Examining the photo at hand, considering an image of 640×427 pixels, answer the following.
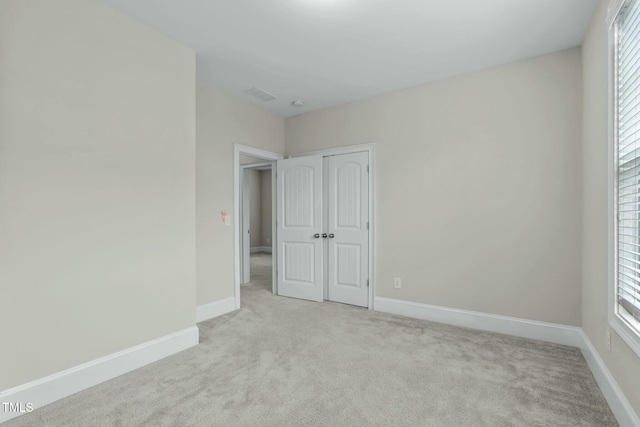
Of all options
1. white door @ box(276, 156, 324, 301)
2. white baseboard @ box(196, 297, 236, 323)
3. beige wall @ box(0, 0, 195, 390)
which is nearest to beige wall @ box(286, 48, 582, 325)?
white door @ box(276, 156, 324, 301)

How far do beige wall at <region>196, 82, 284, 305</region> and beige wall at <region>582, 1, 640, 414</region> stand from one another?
350 cm

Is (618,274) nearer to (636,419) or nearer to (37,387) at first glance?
(636,419)

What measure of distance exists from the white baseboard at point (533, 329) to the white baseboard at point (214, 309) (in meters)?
1.81

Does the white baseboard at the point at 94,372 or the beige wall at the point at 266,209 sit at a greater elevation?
the beige wall at the point at 266,209

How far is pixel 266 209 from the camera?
9.88 meters

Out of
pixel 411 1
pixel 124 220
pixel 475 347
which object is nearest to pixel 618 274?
pixel 475 347

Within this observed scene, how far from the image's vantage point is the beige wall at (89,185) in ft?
6.02

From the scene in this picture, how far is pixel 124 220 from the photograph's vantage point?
233cm

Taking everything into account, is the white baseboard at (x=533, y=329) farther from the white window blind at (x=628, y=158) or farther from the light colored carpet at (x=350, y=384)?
the white window blind at (x=628, y=158)

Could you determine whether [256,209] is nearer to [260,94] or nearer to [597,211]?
[260,94]

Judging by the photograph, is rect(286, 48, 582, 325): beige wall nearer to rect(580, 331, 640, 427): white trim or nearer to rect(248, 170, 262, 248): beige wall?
rect(580, 331, 640, 427): white trim

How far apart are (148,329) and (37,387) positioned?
708 mm

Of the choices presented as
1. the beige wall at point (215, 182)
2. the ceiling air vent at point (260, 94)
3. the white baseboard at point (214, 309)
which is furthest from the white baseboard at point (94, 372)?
the ceiling air vent at point (260, 94)

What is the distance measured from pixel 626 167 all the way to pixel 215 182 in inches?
140
